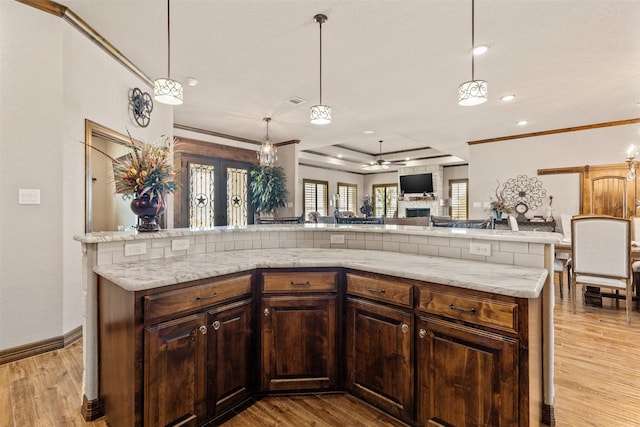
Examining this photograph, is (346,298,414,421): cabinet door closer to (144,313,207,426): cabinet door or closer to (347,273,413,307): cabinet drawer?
(347,273,413,307): cabinet drawer

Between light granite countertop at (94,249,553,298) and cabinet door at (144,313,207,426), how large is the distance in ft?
0.82

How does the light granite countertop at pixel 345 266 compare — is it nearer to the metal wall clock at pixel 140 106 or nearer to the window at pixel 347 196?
the metal wall clock at pixel 140 106

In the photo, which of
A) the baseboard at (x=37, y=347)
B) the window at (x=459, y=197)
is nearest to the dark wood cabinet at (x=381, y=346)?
the baseboard at (x=37, y=347)

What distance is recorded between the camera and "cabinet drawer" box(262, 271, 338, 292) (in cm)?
199

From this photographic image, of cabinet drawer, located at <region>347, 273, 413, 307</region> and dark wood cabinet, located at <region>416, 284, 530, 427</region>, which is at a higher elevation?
cabinet drawer, located at <region>347, 273, 413, 307</region>

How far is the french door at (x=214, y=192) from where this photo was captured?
6.27 metres

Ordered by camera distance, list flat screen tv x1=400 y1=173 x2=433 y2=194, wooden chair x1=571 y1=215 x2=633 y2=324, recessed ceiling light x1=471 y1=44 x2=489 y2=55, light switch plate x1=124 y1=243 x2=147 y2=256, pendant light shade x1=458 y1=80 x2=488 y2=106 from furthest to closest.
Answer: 1. flat screen tv x1=400 y1=173 x2=433 y2=194
2. wooden chair x1=571 y1=215 x2=633 y2=324
3. recessed ceiling light x1=471 y1=44 x2=489 y2=55
4. pendant light shade x1=458 y1=80 x2=488 y2=106
5. light switch plate x1=124 y1=243 x2=147 y2=256

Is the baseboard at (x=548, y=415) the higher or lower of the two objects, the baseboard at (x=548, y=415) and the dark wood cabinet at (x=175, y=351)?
the lower

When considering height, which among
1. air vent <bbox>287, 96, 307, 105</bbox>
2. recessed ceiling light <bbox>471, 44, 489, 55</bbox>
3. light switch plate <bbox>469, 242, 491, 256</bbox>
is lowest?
light switch plate <bbox>469, 242, 491, 256</bbox>

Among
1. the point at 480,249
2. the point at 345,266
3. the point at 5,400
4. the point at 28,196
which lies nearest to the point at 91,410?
the point at 5,400

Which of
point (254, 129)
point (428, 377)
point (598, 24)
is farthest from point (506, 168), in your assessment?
point (428, 377)

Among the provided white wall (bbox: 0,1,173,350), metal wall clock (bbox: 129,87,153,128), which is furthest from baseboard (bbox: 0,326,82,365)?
metal wall clock (bbox: 129,87,153,128)

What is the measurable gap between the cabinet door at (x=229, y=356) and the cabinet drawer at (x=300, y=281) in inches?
6.9

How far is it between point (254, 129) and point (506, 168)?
5.58m
